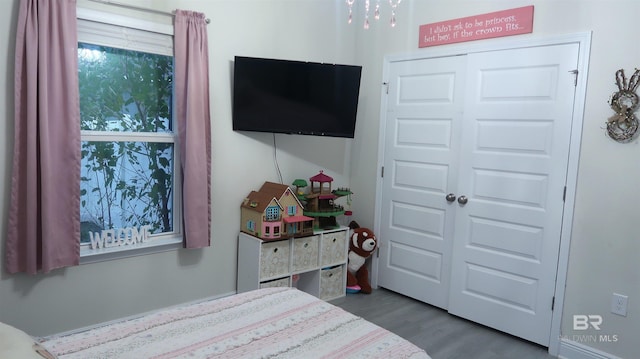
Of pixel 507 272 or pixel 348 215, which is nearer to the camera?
pixel 507 272

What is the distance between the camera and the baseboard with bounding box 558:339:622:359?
2.72 m

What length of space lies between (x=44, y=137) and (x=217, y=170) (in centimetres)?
114

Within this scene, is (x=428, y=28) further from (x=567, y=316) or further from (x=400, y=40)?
(x=567, y=316)

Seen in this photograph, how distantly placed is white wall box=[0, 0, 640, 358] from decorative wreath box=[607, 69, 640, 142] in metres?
0.05

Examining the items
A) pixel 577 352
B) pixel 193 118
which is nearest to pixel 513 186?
pixel 577 352

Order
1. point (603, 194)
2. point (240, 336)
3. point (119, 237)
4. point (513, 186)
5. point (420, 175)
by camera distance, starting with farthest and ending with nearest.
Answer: point (420, 175) → point (513, 186) → point (119, 237) → point (603, 194) → point (240, 336)

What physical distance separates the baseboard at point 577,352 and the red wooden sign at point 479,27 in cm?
206

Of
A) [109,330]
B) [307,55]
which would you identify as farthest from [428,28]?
[109,330]

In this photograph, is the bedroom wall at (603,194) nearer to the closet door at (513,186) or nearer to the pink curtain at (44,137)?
the closet door at (513,186)

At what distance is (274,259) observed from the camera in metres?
3.31

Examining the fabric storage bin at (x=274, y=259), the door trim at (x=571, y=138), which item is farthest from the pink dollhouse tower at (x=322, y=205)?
the door trim at (x=571, y=138)

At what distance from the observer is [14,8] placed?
238 cm

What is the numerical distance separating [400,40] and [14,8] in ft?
8.79

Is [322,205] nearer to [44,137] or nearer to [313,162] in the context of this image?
[313,162]
